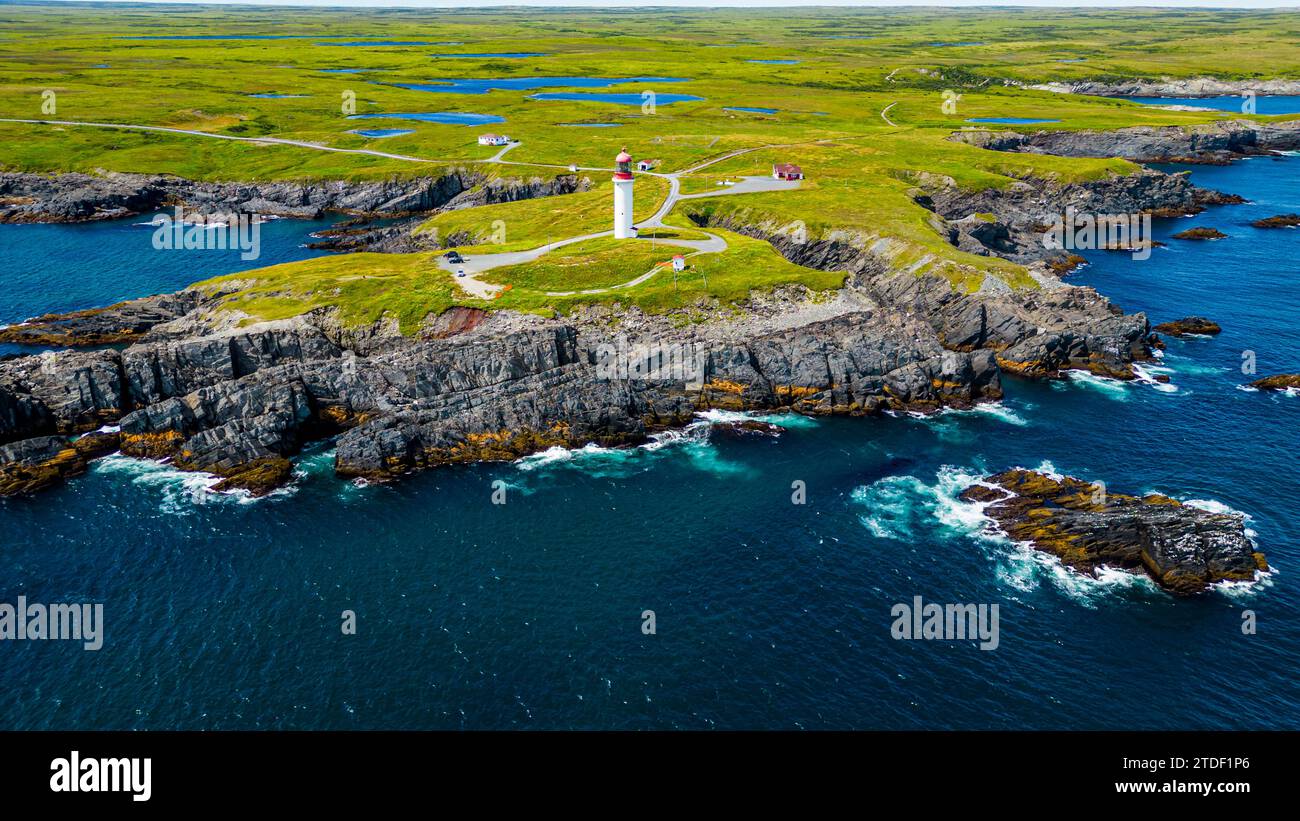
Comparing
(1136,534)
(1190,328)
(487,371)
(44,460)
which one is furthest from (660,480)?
(1190,328)

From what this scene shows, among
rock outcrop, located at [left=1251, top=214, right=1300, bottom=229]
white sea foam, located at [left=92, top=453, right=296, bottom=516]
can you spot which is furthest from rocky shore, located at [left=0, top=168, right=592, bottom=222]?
rock outcrop, located at [left=1251, top=214, right=1300, bottom=229]

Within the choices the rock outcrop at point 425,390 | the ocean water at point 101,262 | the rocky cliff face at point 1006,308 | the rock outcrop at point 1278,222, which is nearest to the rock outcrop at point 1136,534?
the rock outcrop at point 425,390

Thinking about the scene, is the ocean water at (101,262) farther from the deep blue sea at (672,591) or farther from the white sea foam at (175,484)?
the deep blue sea at (672,591)

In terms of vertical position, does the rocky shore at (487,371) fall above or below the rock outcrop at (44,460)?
above

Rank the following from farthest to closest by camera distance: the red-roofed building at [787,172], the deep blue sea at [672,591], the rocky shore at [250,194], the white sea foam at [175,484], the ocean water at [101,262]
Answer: the rocky shore at [250,194] → the red-roofed building at [787,172] → the ocean water at [101,262] → the white sea foam at [175,484] → the deep blue sea at [672,591]

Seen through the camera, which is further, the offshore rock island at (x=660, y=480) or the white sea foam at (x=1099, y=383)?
the white sea foam at (x=1099, y=383)
